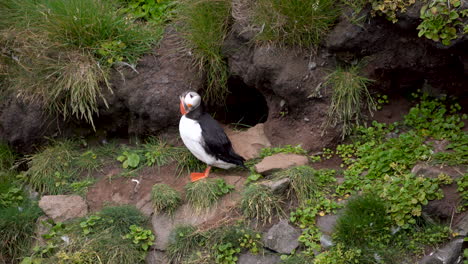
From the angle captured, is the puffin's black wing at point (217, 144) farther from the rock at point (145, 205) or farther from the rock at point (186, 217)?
the rock at point (145, 205)

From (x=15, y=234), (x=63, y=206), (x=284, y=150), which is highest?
(x=284, y=150)

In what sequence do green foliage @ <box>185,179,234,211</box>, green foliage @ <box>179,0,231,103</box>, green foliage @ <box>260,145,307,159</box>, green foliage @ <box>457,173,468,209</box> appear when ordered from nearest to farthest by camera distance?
1. green foliage @ <box>457,173,468,209</box>
2. green foliage @ <box>185,179,234,211</box>
3. green foliage @ <box>260,145,307,159</box>
4. green foliage @ <box>179,0,231,103</box>

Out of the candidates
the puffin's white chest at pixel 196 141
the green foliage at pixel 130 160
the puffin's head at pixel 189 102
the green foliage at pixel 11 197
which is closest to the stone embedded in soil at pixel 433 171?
the puffin's white chest at pixel 196 141

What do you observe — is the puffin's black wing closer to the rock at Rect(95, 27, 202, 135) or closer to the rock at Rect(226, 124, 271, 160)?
the rock at Rect(226, 124, 271, 160)

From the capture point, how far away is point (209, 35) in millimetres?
5215

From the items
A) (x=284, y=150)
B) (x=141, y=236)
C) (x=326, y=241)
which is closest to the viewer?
(x=326, y=241)

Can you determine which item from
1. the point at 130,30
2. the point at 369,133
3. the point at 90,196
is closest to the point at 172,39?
the point at 130,30

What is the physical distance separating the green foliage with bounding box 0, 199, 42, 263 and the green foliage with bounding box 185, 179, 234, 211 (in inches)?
54.8

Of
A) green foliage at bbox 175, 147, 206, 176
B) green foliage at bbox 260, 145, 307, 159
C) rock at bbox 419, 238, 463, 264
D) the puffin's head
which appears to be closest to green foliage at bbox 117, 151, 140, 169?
green foliage at bbox 175, 147, 206, 176

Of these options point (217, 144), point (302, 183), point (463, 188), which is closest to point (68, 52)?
point (217, 144)

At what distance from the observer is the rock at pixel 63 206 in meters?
4.66

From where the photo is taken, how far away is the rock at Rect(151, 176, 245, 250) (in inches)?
173

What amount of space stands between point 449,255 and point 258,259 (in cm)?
132

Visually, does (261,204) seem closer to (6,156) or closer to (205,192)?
(205,192)
